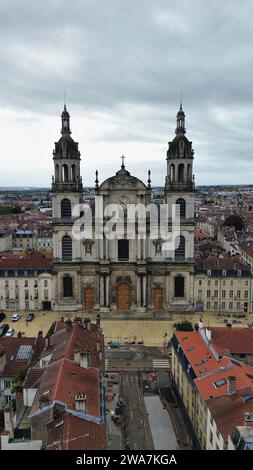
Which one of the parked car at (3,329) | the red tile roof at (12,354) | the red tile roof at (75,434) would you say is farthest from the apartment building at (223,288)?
the red tile roof at (75,434)

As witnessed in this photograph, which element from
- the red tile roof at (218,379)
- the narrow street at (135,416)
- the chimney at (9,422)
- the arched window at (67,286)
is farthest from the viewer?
the arched window at (67,286)

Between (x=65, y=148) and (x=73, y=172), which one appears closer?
(x=65, y=148)

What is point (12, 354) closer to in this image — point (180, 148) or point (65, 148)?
point (65, 148)

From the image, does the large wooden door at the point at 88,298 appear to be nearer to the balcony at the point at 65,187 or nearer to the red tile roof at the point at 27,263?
the red tile roof at the point at 27,263

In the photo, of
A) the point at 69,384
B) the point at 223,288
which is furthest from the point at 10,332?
the point at 223,288

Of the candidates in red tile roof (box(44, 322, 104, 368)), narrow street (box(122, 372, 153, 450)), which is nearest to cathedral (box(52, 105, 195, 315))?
narrow street (box(122, 372, 153, 450))

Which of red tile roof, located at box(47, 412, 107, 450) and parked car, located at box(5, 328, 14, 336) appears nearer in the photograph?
red tile roof, located at box(47, 412, 107, 450)

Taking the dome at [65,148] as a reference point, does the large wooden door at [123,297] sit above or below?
below

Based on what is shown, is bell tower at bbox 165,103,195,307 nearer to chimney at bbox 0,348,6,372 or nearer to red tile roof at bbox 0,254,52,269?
red tile roof at bbox 0,254,52,269

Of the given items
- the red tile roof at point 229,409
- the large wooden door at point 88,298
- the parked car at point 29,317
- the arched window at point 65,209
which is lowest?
the parked car at point 29,317
